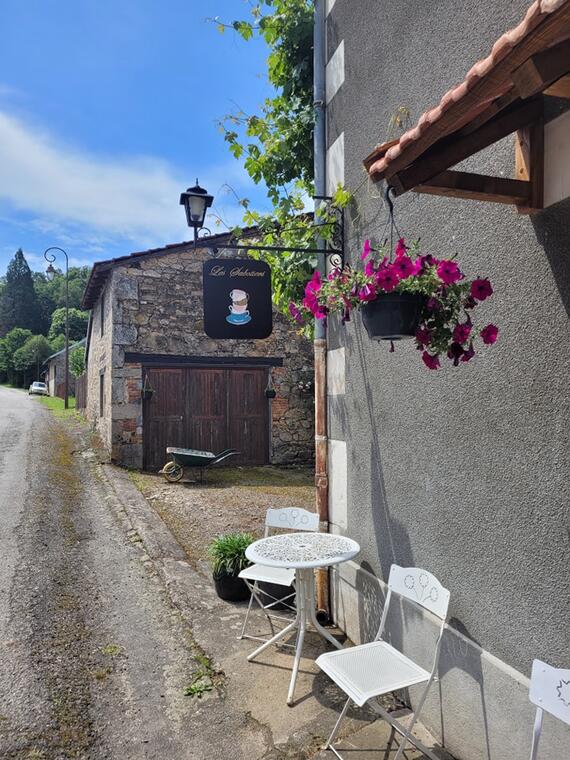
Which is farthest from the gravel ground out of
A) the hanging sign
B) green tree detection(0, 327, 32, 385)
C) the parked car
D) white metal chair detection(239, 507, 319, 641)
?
green tree detection(0, 327, 32, 385)

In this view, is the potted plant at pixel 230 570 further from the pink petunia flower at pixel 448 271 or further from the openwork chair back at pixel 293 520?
the pink petunia flower at pixel 448 271

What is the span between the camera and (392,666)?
2.49 metres

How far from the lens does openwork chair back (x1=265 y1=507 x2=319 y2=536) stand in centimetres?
401

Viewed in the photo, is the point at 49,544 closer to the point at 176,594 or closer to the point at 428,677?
the point at 176,594

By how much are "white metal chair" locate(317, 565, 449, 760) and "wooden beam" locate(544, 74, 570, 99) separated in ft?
6.89

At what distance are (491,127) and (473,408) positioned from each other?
1.17m

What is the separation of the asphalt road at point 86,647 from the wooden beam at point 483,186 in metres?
2.83

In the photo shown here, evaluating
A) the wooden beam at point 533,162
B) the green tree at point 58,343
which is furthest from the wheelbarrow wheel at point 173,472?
the green tree at point 58,343

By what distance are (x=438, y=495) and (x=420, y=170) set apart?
1567 millimetres

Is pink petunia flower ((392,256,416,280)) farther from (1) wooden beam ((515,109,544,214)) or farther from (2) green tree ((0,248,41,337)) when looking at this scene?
(2) green tree ((0,248,41,337))

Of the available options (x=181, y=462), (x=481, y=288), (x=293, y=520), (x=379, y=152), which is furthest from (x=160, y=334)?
(x=481, y=288)

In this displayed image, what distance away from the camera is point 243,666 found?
328 cm

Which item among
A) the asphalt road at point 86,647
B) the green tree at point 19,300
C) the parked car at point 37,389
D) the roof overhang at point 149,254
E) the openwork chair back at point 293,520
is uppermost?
the green tree at point 19,300

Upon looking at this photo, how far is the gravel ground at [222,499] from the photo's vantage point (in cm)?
642
